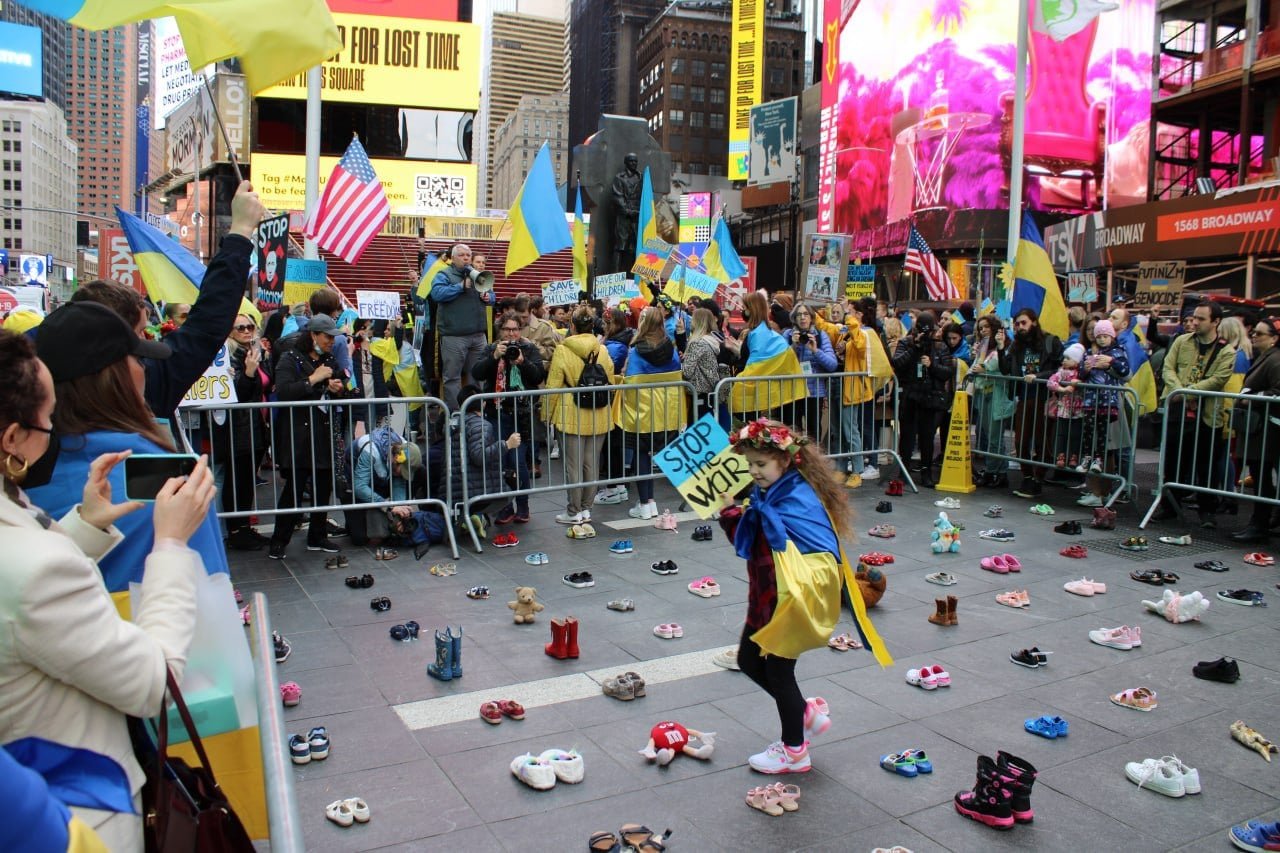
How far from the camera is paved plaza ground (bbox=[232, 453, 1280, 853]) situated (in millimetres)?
4156

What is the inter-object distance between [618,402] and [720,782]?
19.0 feet

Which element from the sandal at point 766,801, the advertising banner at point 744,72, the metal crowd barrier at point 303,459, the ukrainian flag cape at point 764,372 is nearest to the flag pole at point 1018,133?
the ukrainian flag cape at point 764,372

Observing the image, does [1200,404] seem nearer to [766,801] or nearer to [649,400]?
[649,400]

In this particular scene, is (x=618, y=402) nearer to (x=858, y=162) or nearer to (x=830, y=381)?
(x=830, y=381)

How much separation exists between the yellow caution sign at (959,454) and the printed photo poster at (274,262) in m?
7.48

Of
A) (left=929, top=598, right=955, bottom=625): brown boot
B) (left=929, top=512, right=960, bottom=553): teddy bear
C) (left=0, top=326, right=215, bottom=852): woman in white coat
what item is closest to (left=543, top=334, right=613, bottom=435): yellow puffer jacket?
(left=929, top=512, right=960, bottom=553): teddy bear

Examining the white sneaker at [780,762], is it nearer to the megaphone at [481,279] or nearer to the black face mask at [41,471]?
the black face mask at [41,471]

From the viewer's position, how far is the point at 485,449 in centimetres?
881

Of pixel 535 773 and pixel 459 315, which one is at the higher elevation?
pixel 459 315

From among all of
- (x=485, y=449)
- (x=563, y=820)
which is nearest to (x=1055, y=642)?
(x=563, y=820)

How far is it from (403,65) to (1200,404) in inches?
1791

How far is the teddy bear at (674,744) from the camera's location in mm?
4672

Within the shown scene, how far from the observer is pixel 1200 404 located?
9578mm

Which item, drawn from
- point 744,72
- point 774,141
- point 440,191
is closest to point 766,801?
point 440,191
